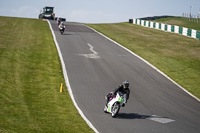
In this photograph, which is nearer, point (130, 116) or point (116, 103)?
point (116, 103)

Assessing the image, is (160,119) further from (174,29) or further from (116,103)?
(174,29)

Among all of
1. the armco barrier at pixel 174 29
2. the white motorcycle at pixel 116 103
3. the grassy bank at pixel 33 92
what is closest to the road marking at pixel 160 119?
the white motorcycle at pixel 116 103

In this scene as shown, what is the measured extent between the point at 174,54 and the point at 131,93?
15634mm

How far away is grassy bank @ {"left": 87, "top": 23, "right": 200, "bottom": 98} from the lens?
2492 cm

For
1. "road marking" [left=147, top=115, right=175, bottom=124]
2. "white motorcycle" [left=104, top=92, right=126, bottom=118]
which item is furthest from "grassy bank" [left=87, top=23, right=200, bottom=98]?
"white motorcycle" [left=104, top=92, right=126, bottom=118]

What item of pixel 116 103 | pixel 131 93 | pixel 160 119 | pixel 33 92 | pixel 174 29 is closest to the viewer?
pixel 116 103

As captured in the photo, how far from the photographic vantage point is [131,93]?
65.4 ft

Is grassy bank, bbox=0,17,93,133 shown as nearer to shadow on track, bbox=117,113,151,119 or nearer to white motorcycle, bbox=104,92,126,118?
white motorcycle, bbox=104,92,126,118

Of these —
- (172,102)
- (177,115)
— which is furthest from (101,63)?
(177,115)

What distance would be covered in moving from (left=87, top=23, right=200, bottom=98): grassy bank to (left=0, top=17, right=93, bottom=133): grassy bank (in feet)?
29.1

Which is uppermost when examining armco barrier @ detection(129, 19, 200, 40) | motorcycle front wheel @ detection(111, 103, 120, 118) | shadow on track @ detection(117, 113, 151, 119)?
armco barrier @ detection(129, 19, 200, 40)

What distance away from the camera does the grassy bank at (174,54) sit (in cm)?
2492

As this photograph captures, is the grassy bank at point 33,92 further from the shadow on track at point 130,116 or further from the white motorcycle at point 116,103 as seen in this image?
the shadow on track at point 130,116

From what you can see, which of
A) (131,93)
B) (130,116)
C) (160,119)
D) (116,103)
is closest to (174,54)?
(131,93)
